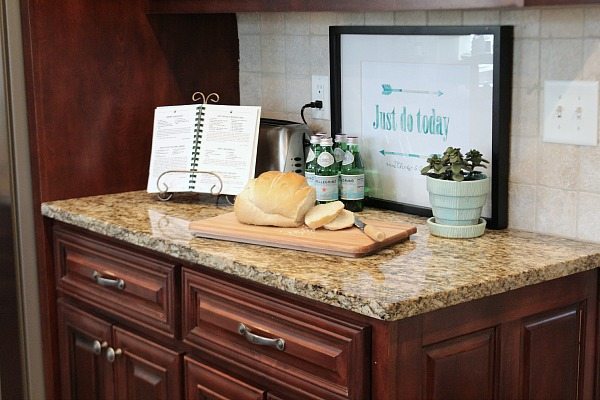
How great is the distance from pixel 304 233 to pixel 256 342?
266 mm

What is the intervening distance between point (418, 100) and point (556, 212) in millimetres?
427

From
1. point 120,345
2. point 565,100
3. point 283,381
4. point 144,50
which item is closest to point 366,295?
point 283,381

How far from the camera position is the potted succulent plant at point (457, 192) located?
6.78 ft

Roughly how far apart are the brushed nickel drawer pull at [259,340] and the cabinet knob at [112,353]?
1.78 feet

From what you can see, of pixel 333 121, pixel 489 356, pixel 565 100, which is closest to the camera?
pixel 489 356

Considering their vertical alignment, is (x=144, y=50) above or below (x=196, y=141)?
above

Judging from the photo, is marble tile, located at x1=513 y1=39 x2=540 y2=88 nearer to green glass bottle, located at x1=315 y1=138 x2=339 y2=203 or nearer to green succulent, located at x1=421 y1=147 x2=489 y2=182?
green succulent, located at x1=421 y1=147 x2=489 y2=182

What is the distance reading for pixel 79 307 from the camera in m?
2.56

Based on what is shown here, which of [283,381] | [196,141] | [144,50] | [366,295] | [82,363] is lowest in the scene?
[82,363]

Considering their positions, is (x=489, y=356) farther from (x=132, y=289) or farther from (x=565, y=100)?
(x=132, y=289)

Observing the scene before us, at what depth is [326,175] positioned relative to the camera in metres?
2.33

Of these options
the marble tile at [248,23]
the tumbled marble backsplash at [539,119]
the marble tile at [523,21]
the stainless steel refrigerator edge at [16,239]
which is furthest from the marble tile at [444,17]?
the stainless steel refrigerator edge at [16,239]

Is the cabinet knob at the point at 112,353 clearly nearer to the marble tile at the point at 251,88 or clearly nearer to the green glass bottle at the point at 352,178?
the green glass bottle at the point at 352,178

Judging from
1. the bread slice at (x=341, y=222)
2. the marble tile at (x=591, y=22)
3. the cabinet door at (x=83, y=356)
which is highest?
the marble tile at (x=591, y=22)
